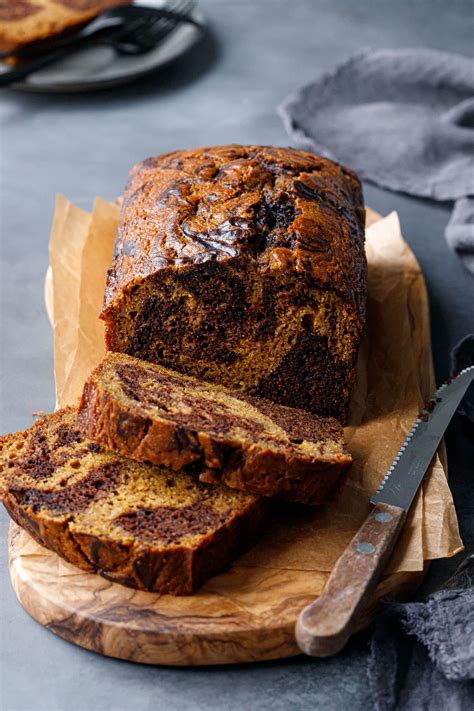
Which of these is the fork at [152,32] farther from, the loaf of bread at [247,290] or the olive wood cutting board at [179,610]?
the olive wood cutting board at [179,610]

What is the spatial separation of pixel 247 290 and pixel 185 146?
2.55 meters

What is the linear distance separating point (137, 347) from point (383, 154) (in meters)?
2.54

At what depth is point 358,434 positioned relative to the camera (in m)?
3.68

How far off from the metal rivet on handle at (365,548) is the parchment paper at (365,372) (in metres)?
0.15

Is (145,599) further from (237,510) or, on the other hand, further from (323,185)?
(323,185)

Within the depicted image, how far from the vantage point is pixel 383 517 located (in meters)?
3.04

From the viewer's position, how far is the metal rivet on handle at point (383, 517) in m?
3.02

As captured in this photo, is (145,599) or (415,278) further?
(415,278)

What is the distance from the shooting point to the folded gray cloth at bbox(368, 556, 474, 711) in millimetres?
2676

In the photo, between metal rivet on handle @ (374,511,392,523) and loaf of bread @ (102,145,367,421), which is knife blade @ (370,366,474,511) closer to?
metal rivet on handle @ (374,511,392,523)

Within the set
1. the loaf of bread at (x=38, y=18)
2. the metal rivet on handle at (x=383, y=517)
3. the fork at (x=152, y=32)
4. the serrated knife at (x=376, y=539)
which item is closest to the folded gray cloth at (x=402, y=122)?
the fork at (x=152, y=32)

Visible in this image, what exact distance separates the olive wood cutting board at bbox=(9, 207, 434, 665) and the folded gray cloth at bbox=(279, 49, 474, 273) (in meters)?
2.45

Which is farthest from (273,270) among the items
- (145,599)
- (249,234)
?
(145,599)

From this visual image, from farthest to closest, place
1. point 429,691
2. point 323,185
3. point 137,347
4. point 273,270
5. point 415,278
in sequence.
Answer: point 415,278 → point 323,185 → point 137,347 → point 273,270 → point 429,691
